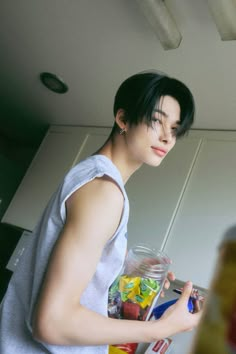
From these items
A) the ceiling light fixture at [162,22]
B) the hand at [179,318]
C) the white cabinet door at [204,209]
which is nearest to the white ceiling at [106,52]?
the ceiling light fixture at [162,22]

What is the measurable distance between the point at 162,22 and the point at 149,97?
45cm

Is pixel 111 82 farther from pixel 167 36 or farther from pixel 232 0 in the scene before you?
pixel 232 0

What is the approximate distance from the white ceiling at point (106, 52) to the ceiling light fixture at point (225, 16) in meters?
0.08

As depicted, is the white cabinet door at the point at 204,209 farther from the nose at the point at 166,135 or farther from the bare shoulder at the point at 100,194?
the bare shoulder at the point at 100,194

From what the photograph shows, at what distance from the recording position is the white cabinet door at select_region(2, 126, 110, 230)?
1956mm

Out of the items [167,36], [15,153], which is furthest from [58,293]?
[15,153]

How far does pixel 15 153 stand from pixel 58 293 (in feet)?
9.79

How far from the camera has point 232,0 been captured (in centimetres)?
81

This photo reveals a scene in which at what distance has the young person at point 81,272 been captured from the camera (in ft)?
1.45

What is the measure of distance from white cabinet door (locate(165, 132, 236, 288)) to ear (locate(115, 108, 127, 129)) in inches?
26.6

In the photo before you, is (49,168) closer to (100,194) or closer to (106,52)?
(106,52)

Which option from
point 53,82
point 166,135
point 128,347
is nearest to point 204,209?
point 128,347

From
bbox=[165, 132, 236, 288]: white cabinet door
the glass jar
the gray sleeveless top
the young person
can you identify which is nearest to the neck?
the young person

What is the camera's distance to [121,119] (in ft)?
2.33
